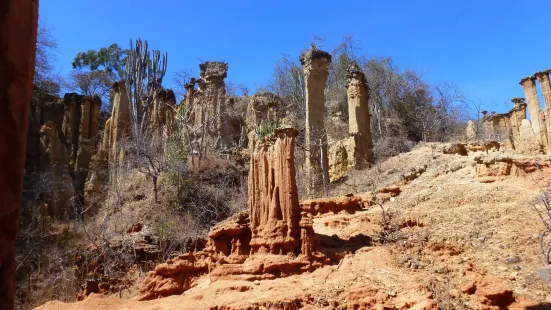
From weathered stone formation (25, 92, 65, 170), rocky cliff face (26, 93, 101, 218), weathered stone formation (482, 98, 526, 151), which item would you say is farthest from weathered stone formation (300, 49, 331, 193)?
weathered stone formation (25, 92, 65, 170)

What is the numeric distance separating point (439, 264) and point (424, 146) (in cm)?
1028

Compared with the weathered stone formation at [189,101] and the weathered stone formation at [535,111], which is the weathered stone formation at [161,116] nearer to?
the weathered stone formation at [189,101]

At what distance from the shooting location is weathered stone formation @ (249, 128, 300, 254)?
1098 cm

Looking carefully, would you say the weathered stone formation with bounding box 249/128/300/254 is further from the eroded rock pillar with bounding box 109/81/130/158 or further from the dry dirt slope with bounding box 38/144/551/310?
the eroded rock pillar with bounding box 109/81/130/158

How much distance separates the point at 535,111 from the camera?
1024 inches

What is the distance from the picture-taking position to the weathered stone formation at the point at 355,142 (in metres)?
20.7

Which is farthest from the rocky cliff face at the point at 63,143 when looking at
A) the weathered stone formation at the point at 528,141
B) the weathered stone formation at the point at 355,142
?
the weathered stone formation at the point at 528,141

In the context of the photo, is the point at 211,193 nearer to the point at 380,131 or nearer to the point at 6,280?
the point at 380,131

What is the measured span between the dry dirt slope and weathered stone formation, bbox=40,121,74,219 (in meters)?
12.4

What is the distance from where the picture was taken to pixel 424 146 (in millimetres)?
19422

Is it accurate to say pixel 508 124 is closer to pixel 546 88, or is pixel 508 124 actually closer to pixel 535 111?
pixel 535 111

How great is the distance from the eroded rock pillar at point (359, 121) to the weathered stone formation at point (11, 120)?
18.3m

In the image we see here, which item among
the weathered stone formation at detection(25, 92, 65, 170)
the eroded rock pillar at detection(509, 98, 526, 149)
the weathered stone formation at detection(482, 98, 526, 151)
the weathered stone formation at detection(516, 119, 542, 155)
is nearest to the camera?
the weathered stone formation at detection(516, 119, 542, 155)

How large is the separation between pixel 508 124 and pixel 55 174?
29.6 m
